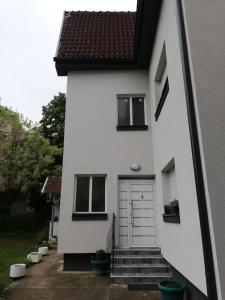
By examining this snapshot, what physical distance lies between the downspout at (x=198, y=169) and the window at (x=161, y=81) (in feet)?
4.98

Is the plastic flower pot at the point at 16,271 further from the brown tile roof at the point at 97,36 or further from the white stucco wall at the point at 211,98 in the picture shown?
the brown tile roof at the point at 97,36

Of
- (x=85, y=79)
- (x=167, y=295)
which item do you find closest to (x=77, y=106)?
(x=85, y=79)

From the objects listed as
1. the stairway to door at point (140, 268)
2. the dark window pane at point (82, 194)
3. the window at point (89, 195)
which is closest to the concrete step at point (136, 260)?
the stairway to door at point (140, 268)

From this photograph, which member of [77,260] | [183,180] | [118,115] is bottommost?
[77,260]

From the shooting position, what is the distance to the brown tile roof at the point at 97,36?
829cm

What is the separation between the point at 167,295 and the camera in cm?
385

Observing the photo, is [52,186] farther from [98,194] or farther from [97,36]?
[97,36]

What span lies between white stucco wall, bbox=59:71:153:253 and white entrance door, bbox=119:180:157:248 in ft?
1.06

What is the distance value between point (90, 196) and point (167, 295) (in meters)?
3.81

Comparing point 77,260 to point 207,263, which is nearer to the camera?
point 207,263

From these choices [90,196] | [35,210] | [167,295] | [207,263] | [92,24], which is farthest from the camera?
[35,210]

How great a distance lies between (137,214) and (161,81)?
13.4ft

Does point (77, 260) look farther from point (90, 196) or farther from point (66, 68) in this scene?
point (66, 68)

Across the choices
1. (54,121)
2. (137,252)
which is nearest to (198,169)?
(137,252)
